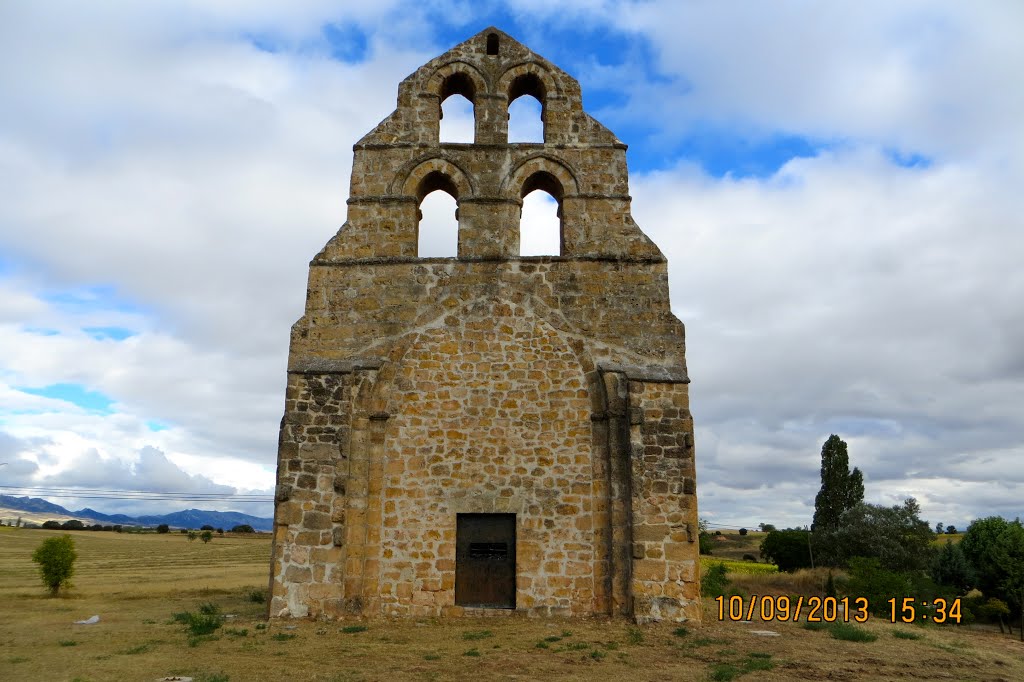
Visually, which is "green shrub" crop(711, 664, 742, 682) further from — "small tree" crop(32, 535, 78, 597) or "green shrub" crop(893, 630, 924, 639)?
"small tree" crop(32, 535, 78, 597)

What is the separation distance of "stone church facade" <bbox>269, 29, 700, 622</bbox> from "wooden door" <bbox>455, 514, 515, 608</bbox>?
2 centimetres

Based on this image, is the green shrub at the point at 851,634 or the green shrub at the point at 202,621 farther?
the green shrub at the point at 202,621

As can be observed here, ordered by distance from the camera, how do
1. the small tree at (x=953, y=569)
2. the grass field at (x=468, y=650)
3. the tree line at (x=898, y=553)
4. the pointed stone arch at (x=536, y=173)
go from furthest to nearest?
1. the small tree at (x=953, y=569)
2. the tree line at (x=898, y=553)
3. the pointed stone arch at (x=536, y=173)
4. the grass field at (x=468, y=650)

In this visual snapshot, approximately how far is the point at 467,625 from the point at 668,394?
16.1ft

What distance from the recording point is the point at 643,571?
35.8 feet

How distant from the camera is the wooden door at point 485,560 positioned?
37.2ft

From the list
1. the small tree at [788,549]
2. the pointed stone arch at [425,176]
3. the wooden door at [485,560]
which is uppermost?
the pointed stone arch at [425,176]

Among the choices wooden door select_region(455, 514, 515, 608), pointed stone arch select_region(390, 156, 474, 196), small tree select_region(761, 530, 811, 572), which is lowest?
small tree select_region(761, 530, 811, 572)

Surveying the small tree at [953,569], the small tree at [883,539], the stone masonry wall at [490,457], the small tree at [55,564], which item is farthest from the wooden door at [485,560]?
the small tree at [883,539]

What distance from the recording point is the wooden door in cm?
1133

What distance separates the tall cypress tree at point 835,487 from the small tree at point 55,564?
28.7m

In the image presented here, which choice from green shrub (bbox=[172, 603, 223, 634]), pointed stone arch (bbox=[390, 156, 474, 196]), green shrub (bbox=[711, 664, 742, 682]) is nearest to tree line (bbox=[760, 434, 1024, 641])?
green shrub (bbox=[711, 664, 742, 682])

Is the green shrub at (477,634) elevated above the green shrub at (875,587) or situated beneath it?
situated beneath

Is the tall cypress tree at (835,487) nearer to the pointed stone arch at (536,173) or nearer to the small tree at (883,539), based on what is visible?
the small tree at (883,539)
